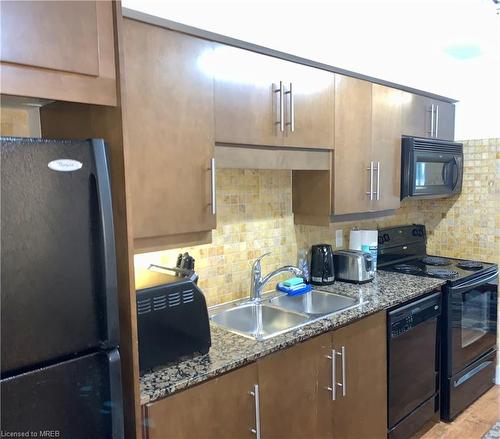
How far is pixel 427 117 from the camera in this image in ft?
9.53

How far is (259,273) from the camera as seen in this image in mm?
2238

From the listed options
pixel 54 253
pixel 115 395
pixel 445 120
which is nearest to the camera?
pixel 54 253

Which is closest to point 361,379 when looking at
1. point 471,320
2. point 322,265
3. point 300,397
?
point 300,397

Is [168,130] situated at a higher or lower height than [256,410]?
higher

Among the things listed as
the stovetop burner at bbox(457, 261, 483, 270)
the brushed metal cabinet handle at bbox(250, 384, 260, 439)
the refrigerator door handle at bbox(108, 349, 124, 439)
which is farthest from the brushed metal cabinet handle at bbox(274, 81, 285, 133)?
the stovetop burner at bbox(457, 261, 483, 270)

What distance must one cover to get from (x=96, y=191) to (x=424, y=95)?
8.20ft

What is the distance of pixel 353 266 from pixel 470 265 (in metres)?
1.04

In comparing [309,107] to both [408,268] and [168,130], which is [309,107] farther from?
[408,268]

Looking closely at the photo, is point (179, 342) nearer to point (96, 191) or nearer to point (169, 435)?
point (169, 435)

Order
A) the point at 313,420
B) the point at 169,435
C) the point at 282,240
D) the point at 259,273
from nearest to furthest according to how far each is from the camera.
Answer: the point at 169,435, the point at 313,420, the point at 259,273, the point at 282,240

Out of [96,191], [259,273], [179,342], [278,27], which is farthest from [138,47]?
[259,273]

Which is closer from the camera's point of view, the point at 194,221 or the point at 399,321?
the point at 194,221

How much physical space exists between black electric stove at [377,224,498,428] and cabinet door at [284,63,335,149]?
1.21 meters

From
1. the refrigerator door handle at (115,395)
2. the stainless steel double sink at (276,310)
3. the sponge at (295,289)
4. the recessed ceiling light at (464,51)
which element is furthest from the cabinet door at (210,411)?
the recessed ceiling light at (464,51)
